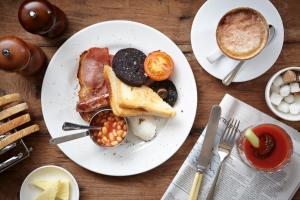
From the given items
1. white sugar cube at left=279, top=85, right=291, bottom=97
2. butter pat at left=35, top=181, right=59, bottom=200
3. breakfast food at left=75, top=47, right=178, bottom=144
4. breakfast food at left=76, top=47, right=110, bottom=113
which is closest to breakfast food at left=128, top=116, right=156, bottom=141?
breakfast food at left=75, top=47, right=178, bottom=144

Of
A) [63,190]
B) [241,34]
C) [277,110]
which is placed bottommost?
[63,190]

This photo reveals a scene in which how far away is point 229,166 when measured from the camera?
1.57 metres

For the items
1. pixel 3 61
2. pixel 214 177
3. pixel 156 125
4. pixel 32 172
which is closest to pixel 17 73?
pixel 3 61

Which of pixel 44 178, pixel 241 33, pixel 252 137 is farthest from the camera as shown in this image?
pixel 44 178

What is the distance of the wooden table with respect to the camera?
1.53m

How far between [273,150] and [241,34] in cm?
40

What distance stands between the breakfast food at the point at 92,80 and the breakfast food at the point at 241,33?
40cm

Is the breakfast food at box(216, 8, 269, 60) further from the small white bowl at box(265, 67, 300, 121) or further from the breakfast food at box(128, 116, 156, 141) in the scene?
the breakfast food at box(128, 116, 156, 141)

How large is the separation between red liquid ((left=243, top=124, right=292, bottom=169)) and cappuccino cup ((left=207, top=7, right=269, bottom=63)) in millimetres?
251

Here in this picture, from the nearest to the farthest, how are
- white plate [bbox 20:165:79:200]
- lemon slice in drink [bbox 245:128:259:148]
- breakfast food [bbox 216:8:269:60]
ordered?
lemon slice in drink [bbox 245:128:259:148] < breakfast food [bbox 216:8:269:60] < white plate [bbox 20:165:79:200]

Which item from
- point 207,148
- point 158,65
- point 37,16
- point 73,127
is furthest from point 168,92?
point 37,16

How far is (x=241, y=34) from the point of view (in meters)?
1.45

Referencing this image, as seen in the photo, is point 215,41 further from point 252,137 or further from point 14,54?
point 14,54

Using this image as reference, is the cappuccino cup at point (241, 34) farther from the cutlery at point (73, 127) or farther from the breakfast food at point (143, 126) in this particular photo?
the cutlery at point (73, 127)
